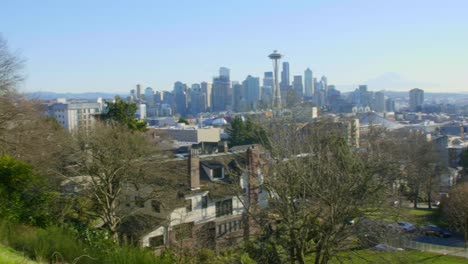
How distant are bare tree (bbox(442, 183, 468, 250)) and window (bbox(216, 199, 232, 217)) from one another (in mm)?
11703

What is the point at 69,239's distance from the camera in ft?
20.6

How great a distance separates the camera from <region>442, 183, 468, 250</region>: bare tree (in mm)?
25375

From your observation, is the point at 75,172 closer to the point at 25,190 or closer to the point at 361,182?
the point at 25,190

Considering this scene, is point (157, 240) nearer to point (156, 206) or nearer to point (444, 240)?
point (156, 206)

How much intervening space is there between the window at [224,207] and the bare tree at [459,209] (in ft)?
38.4

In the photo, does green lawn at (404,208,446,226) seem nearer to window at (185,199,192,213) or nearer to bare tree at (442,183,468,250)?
bare tree at (442,183,468,250)

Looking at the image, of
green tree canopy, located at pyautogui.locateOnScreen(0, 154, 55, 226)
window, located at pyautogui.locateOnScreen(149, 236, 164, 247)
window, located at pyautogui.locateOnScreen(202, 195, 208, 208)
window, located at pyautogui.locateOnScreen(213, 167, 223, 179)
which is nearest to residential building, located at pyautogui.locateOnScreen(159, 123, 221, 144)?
window, located at pyautogui.locateOnScreen(213, 167, 223, 179)

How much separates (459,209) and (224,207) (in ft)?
40.5

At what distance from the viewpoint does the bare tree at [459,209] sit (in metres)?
25.4

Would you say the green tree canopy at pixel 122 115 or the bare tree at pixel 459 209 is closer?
the bare tree at pixel 459 209

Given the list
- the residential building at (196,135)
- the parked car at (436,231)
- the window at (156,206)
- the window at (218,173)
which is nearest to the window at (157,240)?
the window at (156,206)

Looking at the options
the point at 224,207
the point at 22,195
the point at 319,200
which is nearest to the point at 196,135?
→ the point at 224,207

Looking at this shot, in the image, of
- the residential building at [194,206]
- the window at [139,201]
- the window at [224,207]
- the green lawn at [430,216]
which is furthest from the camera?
the green lawn at [430,216]

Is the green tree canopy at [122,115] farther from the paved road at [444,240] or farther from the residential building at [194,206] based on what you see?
the paved road at [444,240]
